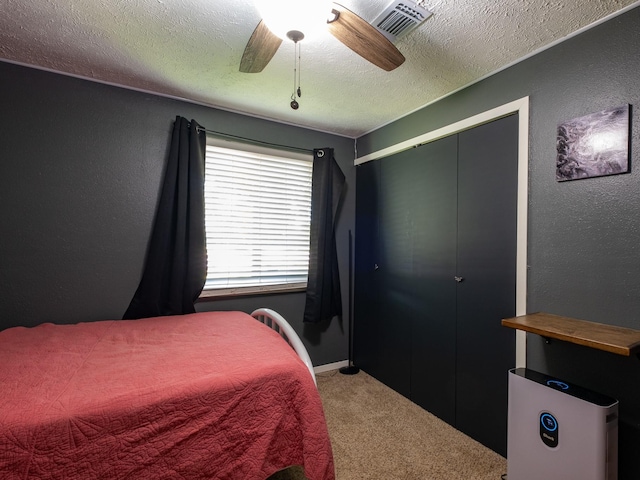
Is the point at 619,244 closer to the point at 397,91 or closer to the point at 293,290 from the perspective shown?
the point at 397,91

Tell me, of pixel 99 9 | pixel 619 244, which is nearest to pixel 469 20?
pixel 619 244

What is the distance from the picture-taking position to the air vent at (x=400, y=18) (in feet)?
4.67

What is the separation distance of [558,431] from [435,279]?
112cm

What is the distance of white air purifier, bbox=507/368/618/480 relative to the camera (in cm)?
127

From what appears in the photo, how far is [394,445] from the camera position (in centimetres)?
195

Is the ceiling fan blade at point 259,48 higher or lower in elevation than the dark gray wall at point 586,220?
higher

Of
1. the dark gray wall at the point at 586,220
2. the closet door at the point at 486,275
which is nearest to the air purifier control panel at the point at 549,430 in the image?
the dark gray wall at the point at 586,220

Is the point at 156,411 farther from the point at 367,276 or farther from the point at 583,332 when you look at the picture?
the point at 367,276

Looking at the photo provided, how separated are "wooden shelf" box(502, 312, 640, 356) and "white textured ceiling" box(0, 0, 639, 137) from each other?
148 cm

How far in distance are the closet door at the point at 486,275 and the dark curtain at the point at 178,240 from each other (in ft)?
6.41

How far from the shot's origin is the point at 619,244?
145cm

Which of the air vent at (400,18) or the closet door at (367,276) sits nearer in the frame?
the air vent at (400,18)

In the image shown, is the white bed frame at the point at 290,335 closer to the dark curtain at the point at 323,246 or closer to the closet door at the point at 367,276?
the dark curtain at the point at 323,246

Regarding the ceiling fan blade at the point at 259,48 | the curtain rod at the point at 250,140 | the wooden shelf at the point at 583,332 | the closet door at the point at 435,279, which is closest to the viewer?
the wooden shelf at the point at 583,332
